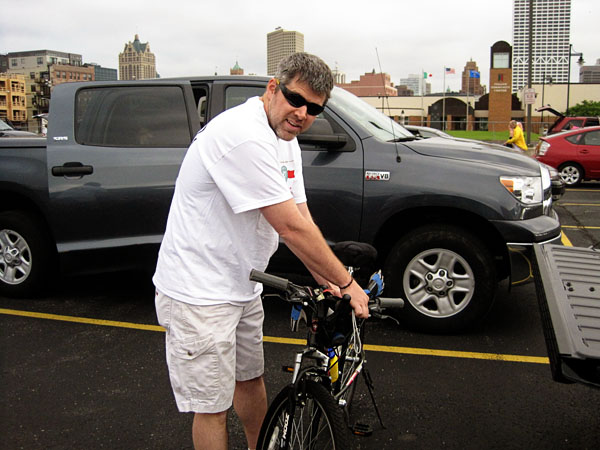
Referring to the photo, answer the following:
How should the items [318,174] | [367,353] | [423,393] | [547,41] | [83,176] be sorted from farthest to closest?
1. [547,41]
2. [83,176]
3. [318,174]
4. [367,353]
5. [423,393]

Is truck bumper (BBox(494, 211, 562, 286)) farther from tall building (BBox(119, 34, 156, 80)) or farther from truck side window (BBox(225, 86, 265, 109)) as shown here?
tall building (BBox(119, 34, 156, 80))

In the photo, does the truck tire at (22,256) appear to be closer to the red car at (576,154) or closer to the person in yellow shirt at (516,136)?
the red car at (576,154)

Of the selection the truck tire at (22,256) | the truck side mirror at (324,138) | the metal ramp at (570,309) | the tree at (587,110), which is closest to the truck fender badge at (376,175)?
the truck side mirror at (324,138)

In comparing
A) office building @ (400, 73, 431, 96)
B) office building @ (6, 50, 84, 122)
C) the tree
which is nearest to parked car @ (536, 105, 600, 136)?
office building @ (400, 73, 431, 96)

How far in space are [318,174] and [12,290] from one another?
118 inches

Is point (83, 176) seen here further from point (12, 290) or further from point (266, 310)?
point (266, 310)

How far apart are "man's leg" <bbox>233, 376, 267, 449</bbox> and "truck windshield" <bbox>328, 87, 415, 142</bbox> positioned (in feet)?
8.25

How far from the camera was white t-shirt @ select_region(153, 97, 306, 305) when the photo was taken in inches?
80.0

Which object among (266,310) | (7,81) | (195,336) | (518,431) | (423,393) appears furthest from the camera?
(7,81)

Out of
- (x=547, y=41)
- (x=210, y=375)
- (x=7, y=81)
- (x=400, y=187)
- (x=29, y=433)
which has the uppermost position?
(x=547, y=41)

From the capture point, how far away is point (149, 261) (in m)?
4.78

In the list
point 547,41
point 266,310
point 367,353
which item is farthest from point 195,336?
point 547,41

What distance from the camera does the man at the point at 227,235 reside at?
204cm

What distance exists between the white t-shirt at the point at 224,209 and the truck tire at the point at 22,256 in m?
3.36
